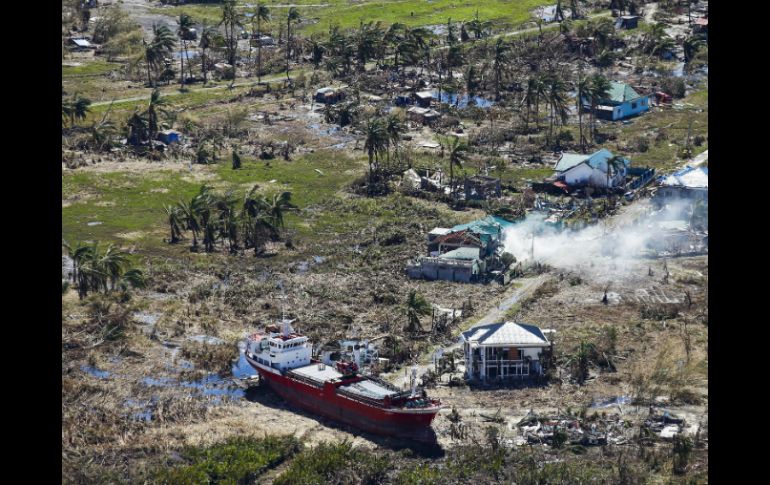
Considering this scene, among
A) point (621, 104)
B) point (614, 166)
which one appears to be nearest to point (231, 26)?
point (621, 104)

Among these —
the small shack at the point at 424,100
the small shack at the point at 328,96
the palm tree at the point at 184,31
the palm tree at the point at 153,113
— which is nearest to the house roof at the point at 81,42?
the palm tree at the point at 184,31

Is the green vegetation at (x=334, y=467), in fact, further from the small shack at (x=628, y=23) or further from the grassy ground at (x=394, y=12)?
the grassy ground at (x=394, y=12)

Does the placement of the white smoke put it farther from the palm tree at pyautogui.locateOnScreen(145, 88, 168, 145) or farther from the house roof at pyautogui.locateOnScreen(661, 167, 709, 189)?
the palm tree at pyautogui.locateOnScreen(145, 88, 168, 145)

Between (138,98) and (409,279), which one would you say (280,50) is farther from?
(409,279)

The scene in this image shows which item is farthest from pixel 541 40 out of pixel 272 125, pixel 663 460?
pixel 663 460

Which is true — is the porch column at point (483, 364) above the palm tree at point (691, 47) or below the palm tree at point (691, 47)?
below

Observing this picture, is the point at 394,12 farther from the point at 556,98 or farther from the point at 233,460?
the point at 233,460
